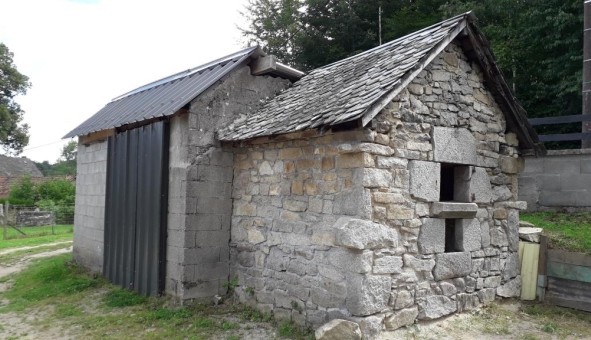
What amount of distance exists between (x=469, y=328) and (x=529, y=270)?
171 centimetres

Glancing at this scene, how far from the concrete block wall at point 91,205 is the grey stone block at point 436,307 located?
628 cm

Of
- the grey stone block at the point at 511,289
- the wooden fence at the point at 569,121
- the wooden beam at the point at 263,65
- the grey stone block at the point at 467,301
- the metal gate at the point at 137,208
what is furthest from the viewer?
the wooden fence at the point at 569,121

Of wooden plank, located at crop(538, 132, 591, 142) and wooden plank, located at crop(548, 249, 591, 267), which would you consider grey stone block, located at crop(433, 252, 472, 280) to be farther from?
wooden plank, located at crop(538, 132, 591, 142)

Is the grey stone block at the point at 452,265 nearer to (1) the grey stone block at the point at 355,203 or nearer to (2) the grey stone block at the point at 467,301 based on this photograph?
(2) the grey stone block at the point at 467,301

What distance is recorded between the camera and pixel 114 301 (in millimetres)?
7043

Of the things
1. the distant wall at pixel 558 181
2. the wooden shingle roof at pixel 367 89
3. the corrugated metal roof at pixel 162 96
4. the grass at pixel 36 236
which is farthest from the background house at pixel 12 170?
the distant wall at pixel 558 181

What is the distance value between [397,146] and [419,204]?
78cm

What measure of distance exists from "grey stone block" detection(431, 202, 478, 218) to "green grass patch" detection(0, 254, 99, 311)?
244 inches

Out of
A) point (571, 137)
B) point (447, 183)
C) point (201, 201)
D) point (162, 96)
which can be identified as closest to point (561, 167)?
point (571, 137)

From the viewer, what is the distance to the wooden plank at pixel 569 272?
19.4 ft

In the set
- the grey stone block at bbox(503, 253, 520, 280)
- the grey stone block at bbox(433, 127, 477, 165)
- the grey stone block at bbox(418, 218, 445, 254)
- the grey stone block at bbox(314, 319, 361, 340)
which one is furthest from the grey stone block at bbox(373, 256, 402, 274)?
the grey stone block at bbox(503, 253, 520, 280)

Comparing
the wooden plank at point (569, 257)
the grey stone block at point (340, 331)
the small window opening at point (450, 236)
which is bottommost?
the grey stone block at point (340, 331)

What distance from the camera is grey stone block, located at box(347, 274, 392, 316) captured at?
4.84 meters

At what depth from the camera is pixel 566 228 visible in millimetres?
7336
